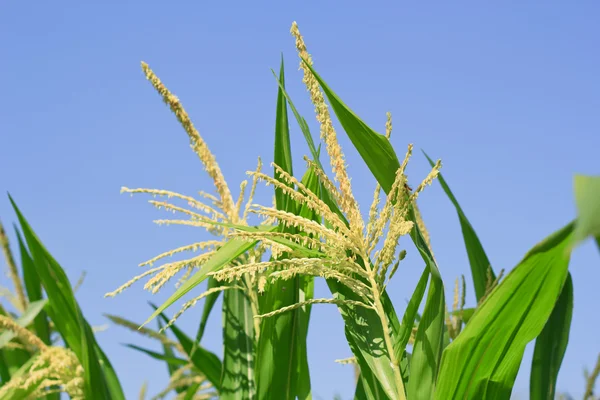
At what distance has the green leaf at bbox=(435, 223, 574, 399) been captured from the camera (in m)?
1.71

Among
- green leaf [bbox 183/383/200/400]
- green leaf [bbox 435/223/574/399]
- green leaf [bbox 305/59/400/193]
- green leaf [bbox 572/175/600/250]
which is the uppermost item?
green leaf [bbox 305/59/400/193]

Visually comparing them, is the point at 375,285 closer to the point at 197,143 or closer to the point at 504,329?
the point at 504,329

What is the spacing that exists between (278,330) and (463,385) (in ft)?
2.86

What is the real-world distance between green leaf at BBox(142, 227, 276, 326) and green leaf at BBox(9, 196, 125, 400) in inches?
31.5

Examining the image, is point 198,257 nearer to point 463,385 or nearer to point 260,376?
point 260,376

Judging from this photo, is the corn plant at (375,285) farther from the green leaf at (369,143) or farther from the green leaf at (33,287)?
the green leaf at (33,287)

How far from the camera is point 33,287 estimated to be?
12.4 ft

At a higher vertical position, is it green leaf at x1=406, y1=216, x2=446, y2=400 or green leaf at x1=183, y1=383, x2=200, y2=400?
green leaf at x1=406, y1=216, x2=446, y2=400

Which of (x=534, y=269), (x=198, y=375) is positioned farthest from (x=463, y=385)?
(x=198, y=375)

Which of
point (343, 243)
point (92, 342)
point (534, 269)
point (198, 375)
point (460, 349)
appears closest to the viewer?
point (534, 269)

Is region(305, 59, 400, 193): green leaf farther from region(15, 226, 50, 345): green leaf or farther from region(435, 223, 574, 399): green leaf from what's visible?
region(15, 226, 50, 345): green leaf

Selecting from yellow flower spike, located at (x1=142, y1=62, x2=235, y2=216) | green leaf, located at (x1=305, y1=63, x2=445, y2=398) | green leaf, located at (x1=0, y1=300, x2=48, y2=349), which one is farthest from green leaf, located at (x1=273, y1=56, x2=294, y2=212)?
green leaf, located at (x1=0, y1=300, x2=48, y2=349)

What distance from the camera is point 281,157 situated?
2.55 meters

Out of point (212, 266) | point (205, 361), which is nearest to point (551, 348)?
point (212, 266)
